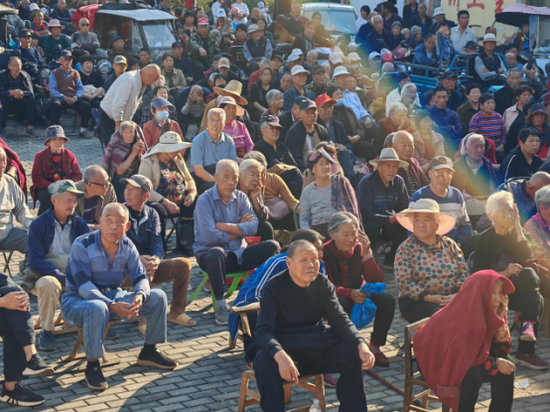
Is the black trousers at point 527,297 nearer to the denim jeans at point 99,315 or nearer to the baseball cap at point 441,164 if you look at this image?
the baseball cap at point 441,164

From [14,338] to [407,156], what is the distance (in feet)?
18.3

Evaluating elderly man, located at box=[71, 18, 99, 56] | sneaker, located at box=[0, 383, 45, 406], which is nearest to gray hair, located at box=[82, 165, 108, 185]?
sneaker, located at box=[0, 383, 45, 406]

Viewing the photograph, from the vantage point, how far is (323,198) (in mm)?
8938

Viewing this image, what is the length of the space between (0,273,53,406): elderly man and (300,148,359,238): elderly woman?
346 cm

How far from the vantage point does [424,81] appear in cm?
1773

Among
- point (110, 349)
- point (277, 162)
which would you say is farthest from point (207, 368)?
point (277, 162)

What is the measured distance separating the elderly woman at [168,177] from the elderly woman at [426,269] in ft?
10.7

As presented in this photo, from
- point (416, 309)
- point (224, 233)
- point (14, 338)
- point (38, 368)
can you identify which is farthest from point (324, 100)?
point (14, 338)

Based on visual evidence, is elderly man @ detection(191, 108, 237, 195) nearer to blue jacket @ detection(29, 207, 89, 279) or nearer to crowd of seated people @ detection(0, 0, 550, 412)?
crowd of seated people @ detection(0, 0, 550, 412)

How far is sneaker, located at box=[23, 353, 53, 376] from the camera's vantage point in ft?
21.5

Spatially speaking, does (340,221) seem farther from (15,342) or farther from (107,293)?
(15,342)

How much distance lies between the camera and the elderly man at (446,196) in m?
9.06

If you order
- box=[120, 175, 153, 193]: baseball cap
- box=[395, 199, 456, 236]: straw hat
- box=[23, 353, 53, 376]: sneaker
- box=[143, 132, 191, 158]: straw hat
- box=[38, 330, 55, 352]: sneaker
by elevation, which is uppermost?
box=[120, 175, 153, 193]: baseball cap

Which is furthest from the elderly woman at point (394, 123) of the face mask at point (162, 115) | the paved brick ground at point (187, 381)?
the paved brick ground at point (187, 381)
